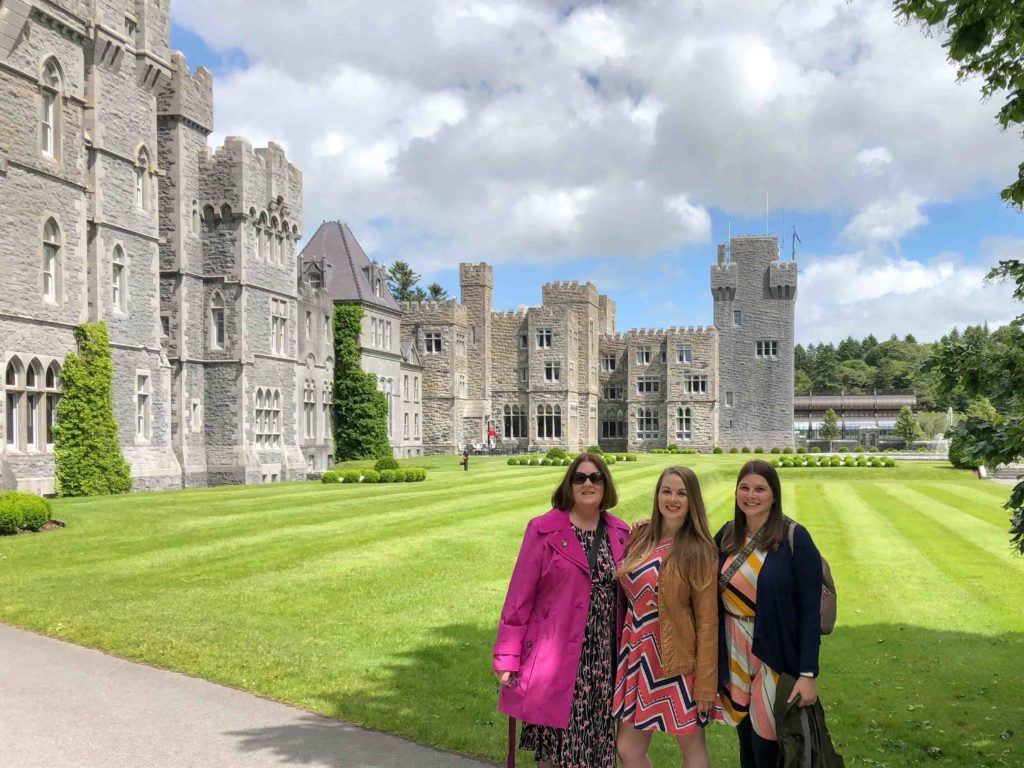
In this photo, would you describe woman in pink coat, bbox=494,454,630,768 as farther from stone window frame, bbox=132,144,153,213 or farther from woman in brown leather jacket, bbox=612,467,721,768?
stone window frame, bbox=132,144,153,213

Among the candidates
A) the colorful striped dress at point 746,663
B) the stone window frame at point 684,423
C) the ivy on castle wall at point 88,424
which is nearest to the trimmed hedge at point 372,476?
the ivy on castle wall at point 88,424

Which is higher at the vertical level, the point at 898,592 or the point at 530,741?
the point at 530,741

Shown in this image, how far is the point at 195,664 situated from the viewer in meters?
8.55

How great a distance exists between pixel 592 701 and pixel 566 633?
1.51 feet

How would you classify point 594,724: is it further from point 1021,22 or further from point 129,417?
point 129,417

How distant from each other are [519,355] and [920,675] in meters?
60.8

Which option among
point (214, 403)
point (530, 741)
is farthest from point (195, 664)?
point (214, 403)

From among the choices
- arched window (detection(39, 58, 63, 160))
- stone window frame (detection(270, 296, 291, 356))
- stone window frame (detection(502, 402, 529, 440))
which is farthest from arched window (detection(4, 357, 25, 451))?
stone window frame (detection(502, 402, 529, 440))

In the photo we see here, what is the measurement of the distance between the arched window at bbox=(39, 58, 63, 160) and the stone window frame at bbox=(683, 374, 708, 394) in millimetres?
55169

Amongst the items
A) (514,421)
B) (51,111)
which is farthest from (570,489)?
(514,421)

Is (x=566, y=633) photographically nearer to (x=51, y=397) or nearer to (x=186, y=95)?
(x=51, y=397)

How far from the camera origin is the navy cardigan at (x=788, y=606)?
4.70 m

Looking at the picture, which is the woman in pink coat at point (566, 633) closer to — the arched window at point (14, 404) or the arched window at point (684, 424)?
the arched window at point (14, 404)

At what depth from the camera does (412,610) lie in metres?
11.1
